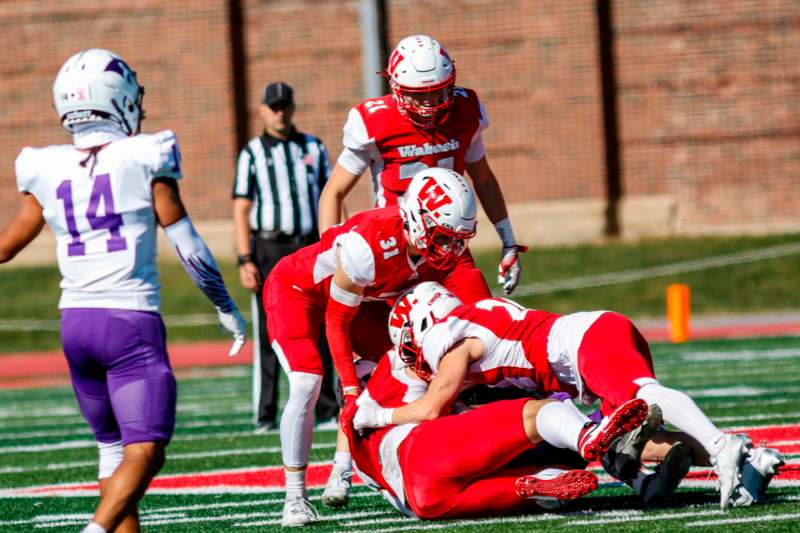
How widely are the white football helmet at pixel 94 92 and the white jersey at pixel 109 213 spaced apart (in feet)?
0.34

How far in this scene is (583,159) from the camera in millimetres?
21203

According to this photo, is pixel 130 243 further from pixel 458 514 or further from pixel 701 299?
pixel 701 299

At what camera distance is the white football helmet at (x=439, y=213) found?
533 cm

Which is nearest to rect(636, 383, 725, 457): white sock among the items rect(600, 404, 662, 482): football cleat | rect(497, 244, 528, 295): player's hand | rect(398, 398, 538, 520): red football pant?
rect(600, 404, 662, 482): football cleat

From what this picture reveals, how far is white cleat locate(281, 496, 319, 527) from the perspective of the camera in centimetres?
541

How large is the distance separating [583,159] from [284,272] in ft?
51.1

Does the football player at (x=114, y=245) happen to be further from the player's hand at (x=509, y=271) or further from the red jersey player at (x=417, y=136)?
the player's hand at (x=509, y=271)

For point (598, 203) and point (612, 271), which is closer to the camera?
point (612, 271)

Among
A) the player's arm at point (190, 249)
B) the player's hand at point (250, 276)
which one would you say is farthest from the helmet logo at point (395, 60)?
the player's hand at point (250, 276)

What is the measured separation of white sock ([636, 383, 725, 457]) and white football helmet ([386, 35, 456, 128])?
5.82 feet

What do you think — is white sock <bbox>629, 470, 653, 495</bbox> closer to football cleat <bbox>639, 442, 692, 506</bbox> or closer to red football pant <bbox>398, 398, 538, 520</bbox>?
football cleat <bbox>639, 442, 692, 506</bbox>

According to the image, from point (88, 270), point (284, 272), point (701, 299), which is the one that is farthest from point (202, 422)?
point (701, 299)

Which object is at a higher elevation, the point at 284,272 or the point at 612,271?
the point at 284,272

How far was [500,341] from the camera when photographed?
17.3 feet
